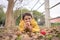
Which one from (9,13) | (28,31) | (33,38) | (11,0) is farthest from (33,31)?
(9,13)

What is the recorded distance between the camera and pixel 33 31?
2.05 meters

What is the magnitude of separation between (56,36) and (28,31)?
314 millimetres

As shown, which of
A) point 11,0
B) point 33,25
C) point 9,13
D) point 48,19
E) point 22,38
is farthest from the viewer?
point 9,13

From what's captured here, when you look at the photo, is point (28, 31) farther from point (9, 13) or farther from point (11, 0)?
point (9, 13)

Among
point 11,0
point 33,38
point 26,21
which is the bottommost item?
point 33,38

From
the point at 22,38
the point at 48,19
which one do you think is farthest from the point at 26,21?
the point at 48,19

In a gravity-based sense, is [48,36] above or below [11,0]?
below

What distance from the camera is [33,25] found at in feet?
7.16

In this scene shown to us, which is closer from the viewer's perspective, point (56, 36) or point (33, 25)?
point (56, 36)

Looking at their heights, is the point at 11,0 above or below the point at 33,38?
above

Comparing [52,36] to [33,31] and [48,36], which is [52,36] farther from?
[33,31]

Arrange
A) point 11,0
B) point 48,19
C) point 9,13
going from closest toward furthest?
1. point 48,19
2. point 11,0
3. point 9,13

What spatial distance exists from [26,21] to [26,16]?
59mm

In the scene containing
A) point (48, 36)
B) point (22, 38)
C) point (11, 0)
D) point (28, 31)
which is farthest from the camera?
point (11, 0)
